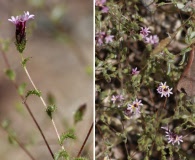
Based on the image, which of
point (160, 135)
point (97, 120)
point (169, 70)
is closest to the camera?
point (169, 70)

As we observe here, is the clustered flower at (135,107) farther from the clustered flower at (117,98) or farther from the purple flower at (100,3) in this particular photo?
the purple flower at (100,3)

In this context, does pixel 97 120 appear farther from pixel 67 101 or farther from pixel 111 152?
pixel 67 101

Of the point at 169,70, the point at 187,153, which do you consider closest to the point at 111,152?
the point at 187,153

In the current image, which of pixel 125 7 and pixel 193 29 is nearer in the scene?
pixel 193 29

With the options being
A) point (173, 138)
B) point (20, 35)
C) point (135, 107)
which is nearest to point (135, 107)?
point (135, 107)

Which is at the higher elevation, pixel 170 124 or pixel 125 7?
pixel 125 7

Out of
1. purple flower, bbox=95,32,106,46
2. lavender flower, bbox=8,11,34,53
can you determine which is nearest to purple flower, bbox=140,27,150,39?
purple flower, bbox=95,32,106,46

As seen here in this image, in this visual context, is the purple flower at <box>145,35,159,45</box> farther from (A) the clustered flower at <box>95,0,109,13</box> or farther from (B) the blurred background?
(B) the blurred background

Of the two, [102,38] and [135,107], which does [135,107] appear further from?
[102,38]
